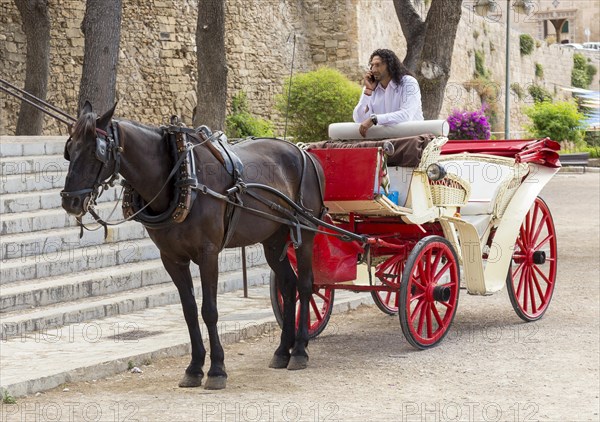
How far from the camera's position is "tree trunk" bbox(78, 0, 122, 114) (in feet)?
47.5

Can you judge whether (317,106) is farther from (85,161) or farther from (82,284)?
(85,161)

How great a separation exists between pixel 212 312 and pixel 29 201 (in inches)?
186

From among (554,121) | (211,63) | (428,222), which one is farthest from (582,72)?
(428,222)

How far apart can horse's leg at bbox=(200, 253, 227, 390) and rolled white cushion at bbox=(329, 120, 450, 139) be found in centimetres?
209

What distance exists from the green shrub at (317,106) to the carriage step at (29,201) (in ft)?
49.8

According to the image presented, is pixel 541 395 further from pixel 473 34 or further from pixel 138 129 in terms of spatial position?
pixel 473 34

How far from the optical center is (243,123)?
1101 inches

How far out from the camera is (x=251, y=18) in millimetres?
31359

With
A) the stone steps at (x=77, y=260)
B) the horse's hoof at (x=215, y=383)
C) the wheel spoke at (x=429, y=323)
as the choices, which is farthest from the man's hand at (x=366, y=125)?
the stone steps at (x=77, y=260)

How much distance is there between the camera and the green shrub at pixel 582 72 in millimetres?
60531

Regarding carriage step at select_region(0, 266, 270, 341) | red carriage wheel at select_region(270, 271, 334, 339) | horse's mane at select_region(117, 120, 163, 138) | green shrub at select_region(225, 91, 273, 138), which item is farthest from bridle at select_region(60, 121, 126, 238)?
green shrub at select_region(225, 91, 273, 138)

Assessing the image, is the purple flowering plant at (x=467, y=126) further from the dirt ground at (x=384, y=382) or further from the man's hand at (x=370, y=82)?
the man's hand at (x=370, y=82)

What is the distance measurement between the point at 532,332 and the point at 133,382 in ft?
11.0

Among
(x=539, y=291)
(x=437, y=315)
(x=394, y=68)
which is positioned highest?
(x=394, y=68)
